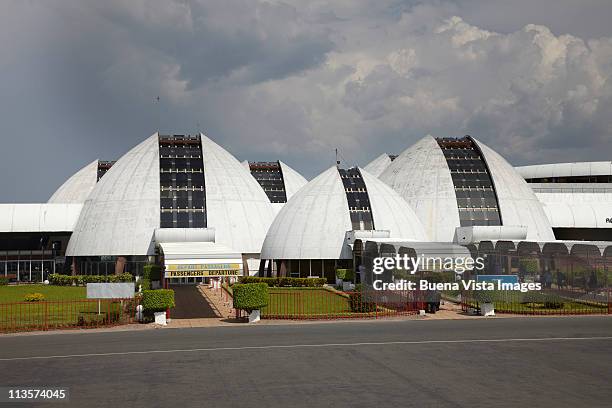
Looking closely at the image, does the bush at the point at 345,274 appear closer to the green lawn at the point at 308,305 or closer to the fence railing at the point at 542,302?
the green lawn at the point at 308,305

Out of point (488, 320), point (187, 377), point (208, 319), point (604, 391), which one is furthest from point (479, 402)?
point (208, 319)

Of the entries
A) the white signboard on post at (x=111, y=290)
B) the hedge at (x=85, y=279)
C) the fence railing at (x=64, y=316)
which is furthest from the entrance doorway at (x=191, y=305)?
the hedge at (x=85, y=279)

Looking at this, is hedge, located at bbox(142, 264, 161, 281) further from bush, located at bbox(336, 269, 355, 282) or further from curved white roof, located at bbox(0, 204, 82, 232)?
curved white roof, located at bbox(0, 204, 82, 232)

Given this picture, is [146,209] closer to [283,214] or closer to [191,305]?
[283,214]

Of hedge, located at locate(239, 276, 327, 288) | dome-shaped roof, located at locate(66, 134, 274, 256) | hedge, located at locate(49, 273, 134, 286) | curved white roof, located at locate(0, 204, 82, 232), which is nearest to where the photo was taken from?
hedge, located at locate(239, 276, 327, 288)

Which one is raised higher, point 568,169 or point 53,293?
point 568,169

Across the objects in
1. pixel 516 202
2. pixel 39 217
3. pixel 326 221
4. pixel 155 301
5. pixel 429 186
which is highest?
pixel 429 186

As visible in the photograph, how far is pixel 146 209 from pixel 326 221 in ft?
55.6

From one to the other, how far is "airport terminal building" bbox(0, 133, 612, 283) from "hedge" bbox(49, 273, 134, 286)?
5.93 feet

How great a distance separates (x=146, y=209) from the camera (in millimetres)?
65312

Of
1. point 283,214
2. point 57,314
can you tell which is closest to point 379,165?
point 283,214

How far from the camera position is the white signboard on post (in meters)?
33.9

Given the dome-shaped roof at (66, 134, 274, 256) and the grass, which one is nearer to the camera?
the grass

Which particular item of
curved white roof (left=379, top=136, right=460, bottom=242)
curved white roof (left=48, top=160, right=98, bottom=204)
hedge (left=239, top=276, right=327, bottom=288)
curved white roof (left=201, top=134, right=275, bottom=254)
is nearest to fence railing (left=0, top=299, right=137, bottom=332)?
hedge (left=239, top=276, right=327, bottom=288)
